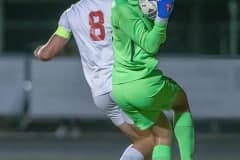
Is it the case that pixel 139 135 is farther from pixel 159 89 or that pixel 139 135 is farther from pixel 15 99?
pixel 15 99

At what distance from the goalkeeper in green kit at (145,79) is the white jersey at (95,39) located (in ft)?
1.27

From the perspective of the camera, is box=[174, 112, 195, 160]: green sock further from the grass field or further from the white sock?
the grass field

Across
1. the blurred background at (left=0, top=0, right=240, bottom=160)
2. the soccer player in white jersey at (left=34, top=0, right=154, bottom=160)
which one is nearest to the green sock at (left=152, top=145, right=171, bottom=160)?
the soccer player in white jersey at (left=34, top=0, right=154, bottom=160)

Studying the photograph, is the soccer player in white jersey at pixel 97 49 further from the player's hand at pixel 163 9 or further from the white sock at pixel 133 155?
the player's hand at pixel 163 9

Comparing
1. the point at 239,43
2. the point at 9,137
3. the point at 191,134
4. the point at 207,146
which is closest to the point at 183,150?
the point at 191,134

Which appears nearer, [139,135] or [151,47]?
[151,47]

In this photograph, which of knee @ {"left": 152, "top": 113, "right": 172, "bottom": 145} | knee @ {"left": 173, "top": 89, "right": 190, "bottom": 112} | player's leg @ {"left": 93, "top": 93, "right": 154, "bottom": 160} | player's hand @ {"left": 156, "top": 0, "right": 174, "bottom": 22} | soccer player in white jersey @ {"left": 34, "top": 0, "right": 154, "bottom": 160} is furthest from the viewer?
soccer player in white jersey @ {"left": 34, "top": 0, "right": 154, "bottom": 160}

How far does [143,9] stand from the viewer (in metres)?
5.66

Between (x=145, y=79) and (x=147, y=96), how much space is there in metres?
0.12

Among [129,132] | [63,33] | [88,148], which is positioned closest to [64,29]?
[63,33]

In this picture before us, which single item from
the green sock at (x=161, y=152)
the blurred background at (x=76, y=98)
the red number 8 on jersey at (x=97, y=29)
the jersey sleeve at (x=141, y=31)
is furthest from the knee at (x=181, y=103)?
the blurred background at (x=76, y=98)

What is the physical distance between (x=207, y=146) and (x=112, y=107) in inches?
250

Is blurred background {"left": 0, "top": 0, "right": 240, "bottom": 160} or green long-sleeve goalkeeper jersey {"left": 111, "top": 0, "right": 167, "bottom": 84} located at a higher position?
green long-sleeve goalkeeper jersey {"left": 111, "top": 0, "right": 167, "bottom": 84}

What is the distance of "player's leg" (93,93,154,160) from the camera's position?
6.17m
